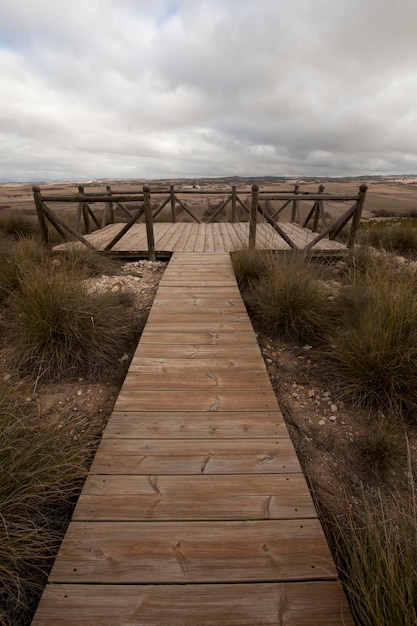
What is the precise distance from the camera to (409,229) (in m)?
7.70

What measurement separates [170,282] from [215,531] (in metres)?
3.74

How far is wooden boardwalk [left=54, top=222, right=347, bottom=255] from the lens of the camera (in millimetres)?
6352

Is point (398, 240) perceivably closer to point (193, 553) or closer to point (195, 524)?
point (195, 524)

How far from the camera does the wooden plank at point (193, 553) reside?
1259 millimetres

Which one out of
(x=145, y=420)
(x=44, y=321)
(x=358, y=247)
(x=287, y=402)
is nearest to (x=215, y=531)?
(x=145, y=420)

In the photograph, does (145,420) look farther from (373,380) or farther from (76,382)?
(373,380)

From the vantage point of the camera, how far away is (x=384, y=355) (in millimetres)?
2592

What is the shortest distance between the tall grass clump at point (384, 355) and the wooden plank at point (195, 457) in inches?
44.5

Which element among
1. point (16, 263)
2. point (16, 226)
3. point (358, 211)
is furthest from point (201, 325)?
point (16, 226)

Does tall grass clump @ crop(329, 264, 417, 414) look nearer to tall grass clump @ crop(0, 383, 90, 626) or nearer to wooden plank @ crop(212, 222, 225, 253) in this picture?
tall grass clump @ crop(0, 383, 90, 626)

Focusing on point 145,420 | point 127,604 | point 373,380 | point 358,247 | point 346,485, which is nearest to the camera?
point 127,604

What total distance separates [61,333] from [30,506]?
73.7 inches

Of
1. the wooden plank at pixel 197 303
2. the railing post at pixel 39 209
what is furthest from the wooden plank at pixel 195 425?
the railing post at pixel 39 209

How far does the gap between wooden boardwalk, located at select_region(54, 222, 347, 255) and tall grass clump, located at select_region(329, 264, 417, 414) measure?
303 cm
